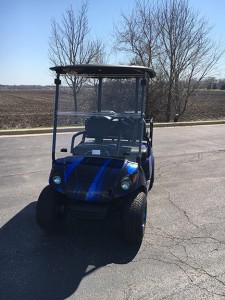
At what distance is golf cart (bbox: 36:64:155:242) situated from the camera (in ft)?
11.3

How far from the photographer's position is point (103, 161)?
12.3ft

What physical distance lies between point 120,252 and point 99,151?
116cm

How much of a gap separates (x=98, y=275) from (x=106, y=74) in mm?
2579

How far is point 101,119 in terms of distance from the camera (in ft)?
13.7

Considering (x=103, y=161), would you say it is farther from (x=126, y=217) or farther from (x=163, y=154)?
(x=163, y=154)

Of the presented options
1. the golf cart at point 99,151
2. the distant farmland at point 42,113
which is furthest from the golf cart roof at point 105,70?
the distant farmland at point 42,113

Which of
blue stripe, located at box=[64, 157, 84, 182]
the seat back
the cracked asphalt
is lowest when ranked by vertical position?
the cracked asphalt

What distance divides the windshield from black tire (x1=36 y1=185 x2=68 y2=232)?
0.65 meters

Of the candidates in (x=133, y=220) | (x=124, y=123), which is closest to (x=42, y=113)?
(x=124, y=123)

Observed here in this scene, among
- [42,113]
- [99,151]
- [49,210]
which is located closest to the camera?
[49,210]

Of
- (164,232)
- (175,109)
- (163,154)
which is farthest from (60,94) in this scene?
(175,109)

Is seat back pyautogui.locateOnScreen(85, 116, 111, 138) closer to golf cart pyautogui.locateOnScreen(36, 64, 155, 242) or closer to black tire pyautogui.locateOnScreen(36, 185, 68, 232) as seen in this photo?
golf cart pyautogui.locateOnScreen(36, 64, 155, 242)

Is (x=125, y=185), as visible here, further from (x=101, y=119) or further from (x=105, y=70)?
(x=105, y=70)

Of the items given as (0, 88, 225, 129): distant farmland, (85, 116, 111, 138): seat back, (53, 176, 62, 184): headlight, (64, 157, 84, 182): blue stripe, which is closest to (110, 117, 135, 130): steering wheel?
(85, 116, 111, 138): seat back
